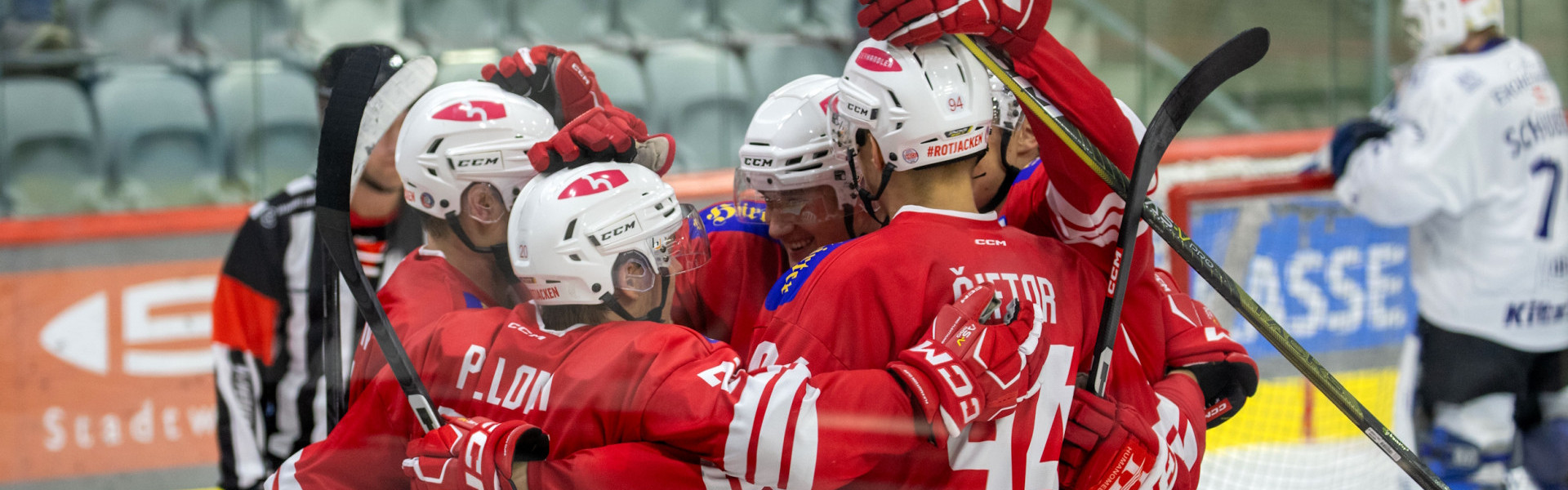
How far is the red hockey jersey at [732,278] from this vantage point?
1.65 meters

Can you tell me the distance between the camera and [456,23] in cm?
225

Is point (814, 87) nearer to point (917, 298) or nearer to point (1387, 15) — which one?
point (917, 298)

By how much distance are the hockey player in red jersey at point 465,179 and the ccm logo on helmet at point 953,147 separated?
535 millimetres

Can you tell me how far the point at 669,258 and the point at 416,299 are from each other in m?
0.37

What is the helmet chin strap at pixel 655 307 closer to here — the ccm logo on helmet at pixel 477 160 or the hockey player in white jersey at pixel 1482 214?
the ccm logo on helmet at pixel 477 160

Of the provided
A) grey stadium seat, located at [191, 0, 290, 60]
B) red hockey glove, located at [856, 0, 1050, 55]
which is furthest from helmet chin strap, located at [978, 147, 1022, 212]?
grey stadium seat, located at [191, 0, 290, 60]

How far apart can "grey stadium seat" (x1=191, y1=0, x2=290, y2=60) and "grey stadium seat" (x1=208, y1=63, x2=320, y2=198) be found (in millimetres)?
45

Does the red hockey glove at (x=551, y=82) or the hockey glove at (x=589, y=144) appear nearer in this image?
the hockey glove at (x=589, y=144)

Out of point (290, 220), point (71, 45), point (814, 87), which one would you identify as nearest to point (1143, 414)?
point (814, 87)

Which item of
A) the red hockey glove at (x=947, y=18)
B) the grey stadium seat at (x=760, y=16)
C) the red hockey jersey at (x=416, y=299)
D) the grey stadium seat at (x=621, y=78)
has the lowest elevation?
the red hockey jersey at (x=416, y=299)

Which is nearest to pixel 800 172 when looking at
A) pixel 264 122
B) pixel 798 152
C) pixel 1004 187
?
pixel 798 152

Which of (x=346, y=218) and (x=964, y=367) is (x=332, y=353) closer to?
(x=346, y=218)

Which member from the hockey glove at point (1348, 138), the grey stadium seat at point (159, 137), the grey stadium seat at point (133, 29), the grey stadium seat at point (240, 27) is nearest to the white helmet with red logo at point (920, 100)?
the grey stadium seat at point (240, 27)

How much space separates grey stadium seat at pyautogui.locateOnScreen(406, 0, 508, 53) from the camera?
1968 millimetres
